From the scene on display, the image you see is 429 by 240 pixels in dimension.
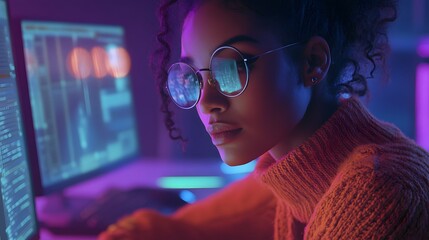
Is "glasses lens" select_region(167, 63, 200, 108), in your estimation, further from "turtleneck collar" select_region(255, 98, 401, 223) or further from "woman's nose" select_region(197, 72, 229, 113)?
"turtleneck collar" select_region(255, 98, 401, 223)

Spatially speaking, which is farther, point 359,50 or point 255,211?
point 255,211

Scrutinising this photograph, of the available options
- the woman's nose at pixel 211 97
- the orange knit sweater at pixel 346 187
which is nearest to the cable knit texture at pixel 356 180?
the orange knit sweater at pixel 346 187

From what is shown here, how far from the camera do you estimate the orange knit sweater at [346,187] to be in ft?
1.79

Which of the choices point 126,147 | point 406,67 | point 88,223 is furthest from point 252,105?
point 406,67

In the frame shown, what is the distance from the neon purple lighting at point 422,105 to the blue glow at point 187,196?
77cm

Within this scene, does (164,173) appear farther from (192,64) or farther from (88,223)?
(192,64)

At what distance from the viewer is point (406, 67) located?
142 centimetres

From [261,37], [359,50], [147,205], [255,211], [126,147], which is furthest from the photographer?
[126,147]

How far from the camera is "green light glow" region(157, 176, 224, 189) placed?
1.32 meters

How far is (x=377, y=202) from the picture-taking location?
544 millimetres

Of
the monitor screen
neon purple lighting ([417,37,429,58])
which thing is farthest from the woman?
neon purple lighting ([417,37,429,58])

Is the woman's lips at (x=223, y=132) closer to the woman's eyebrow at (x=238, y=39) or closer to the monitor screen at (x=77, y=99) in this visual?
the woman's eyebrow at (x=238, y=39)

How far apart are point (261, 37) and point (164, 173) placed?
0.90 meters

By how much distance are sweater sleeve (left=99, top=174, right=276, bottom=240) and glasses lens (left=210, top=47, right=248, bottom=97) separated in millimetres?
391
